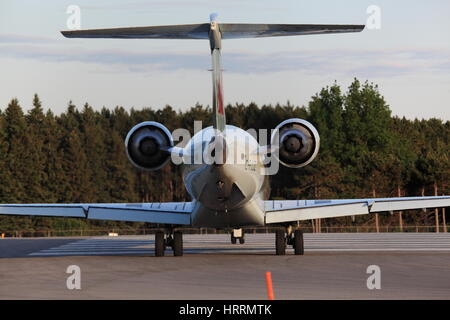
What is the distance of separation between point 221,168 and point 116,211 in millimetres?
6221

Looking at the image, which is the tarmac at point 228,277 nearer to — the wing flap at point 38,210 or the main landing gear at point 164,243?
the main landing gear at point 164,243

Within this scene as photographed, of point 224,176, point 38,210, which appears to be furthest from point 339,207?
point 38,210

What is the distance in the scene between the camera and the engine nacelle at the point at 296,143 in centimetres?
2736

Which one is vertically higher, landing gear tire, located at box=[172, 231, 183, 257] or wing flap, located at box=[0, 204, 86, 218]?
wing flap, located at box=[0, 204, 86, 218]

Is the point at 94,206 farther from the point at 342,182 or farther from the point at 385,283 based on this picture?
the point at 342,182

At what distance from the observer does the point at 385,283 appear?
1856 cm

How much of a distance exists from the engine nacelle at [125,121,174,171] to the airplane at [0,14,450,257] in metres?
0.02

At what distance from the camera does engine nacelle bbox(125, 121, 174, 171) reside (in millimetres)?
27750

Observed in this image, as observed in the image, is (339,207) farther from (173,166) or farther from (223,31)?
(173,166)

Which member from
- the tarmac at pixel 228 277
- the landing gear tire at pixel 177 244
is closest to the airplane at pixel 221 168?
the landing gear tire at pixel 177 244

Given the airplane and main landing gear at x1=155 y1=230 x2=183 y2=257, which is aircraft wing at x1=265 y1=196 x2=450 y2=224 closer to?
the airplane

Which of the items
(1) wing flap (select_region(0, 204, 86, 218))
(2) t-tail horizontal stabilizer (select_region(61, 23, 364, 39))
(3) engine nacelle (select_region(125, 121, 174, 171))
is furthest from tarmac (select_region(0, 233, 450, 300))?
(2) t-tail horizontal stabilizer (select_region(61, 23, 364, 39))
